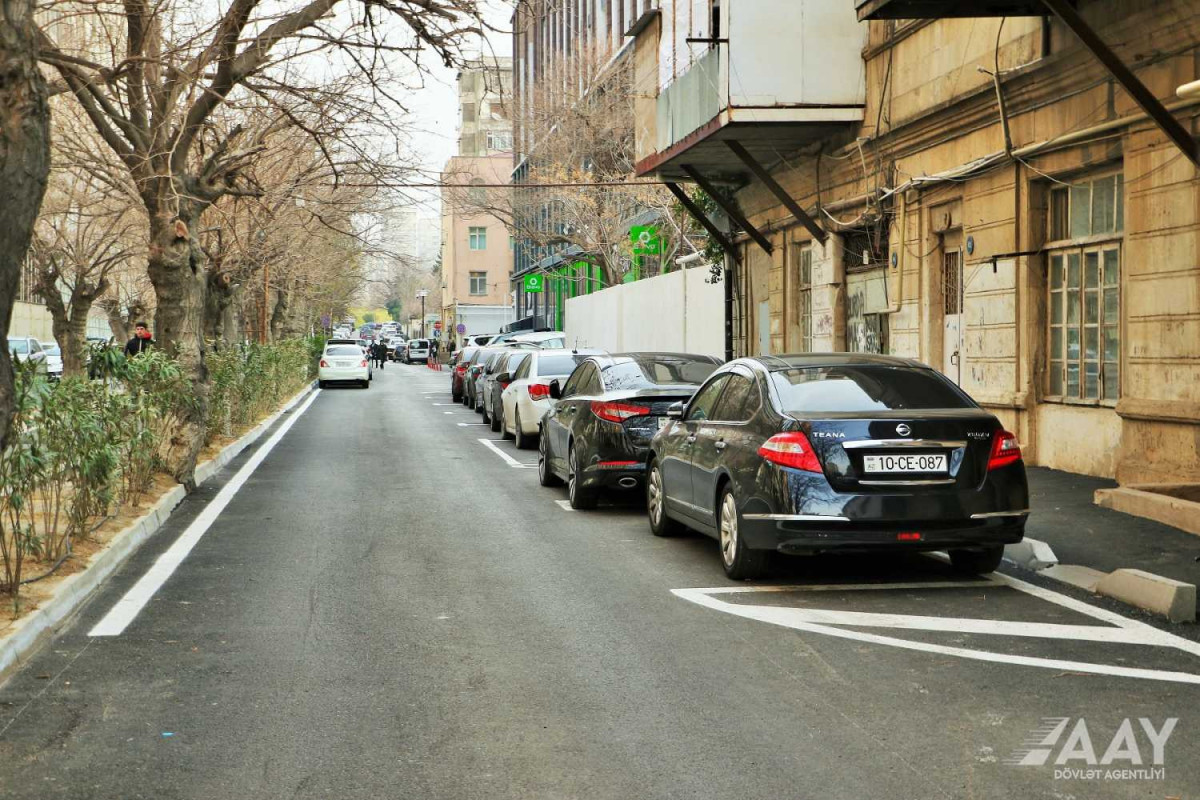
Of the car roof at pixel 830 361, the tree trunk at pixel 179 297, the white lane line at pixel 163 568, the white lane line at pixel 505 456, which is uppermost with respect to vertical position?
the tree trunk at pixel 179 297

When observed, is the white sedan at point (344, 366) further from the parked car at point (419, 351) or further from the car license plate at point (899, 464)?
the parked car at point (419, 351)

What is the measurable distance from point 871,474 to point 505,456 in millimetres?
11725

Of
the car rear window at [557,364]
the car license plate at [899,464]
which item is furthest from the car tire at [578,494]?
the car rear window at [557,364]

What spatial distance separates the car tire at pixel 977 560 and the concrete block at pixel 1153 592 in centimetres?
71

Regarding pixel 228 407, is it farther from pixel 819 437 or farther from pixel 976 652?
pixel 976 652

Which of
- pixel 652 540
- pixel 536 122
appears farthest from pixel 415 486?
pixel 536 122

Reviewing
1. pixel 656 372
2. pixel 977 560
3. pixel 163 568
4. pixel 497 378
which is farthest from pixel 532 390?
pixel 977 560

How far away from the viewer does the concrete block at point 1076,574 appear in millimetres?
8765

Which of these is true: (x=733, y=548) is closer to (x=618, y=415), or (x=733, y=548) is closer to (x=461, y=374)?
(x=618, y=415)

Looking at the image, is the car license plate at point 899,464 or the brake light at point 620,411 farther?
the brake light at point 620,411

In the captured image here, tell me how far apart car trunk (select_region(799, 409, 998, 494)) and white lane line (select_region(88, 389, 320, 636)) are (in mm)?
4179

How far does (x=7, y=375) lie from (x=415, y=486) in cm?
859

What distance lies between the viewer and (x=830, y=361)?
9484 mm

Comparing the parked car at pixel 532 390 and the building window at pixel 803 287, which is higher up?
the building window at pixel 803 287
